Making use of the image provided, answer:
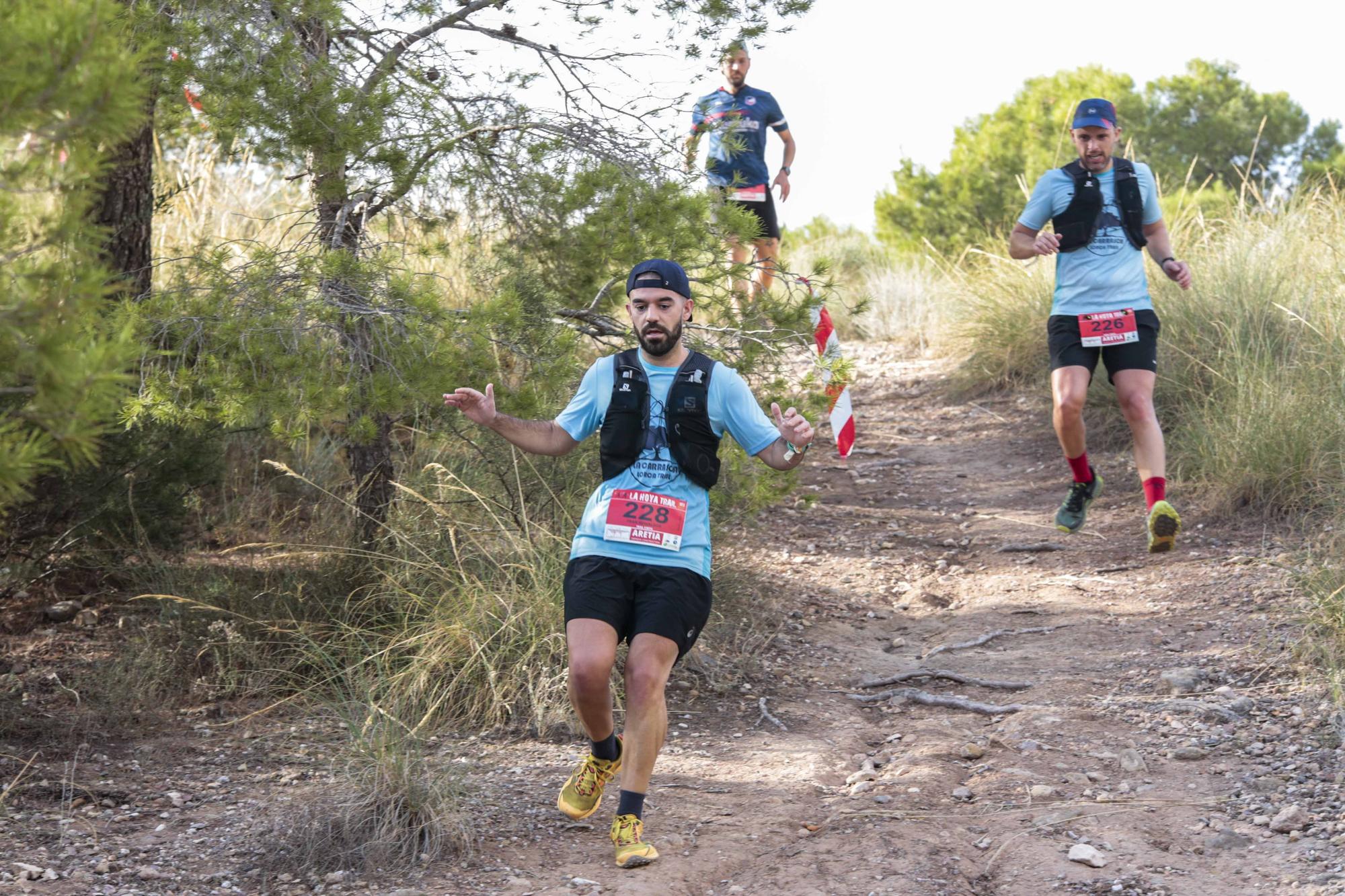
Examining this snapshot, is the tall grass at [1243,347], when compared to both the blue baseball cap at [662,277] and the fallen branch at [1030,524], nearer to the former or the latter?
the fallen branch at [1030,524]

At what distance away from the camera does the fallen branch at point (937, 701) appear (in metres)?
5.18

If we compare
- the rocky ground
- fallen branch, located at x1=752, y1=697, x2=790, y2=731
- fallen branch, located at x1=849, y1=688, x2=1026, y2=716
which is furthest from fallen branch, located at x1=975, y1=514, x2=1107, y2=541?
fallen branch, located at x1=752, y1=697, x2=790, y2=731

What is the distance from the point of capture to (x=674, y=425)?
397cm

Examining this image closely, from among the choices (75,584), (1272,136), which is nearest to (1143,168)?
(75,584)

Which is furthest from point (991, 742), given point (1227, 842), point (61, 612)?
point (61, 612)

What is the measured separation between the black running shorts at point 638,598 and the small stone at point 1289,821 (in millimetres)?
1748

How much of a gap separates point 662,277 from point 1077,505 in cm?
373

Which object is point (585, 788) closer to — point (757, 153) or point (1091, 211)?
point (1091, 211)

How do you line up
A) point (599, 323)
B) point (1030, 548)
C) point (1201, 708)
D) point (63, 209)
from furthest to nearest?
point (1030, 548)
point (599, 323)
point (1201, 708)
point (63, 209)

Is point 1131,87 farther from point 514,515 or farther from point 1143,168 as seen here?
point 514,515

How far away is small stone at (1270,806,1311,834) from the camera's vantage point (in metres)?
3.90

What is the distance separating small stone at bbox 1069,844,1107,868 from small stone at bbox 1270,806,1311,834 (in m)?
0.56

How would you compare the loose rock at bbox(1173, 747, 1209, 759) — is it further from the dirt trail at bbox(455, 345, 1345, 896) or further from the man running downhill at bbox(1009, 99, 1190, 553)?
the man running downhill at bbox(1009, 99, 1190, 553)

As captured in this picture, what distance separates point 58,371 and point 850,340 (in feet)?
42.8
